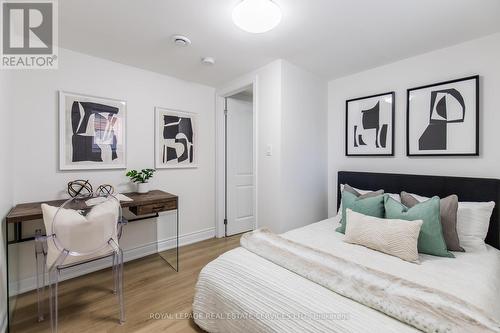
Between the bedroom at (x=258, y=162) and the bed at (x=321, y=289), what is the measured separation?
11 mm

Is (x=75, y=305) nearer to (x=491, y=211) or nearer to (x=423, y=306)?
(x=423, y=306)

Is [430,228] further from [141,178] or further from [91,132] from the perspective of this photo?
[91,132]

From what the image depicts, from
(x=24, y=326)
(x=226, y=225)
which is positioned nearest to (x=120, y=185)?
(x=24, y=326)

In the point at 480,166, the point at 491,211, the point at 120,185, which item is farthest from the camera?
the point at 120,185

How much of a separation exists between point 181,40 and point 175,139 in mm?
1308

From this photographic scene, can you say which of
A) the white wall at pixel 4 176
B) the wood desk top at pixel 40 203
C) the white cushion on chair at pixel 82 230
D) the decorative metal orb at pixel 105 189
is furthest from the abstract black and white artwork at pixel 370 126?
the white wall at pixel 4 176

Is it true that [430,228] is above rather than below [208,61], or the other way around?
below

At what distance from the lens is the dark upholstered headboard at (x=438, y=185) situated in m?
1.86

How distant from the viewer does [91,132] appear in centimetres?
241

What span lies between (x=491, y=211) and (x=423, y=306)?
1406mm

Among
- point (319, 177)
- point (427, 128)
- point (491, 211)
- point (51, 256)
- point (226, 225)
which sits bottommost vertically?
point (226, 225)

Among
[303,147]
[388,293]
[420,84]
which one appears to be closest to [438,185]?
[420,84]

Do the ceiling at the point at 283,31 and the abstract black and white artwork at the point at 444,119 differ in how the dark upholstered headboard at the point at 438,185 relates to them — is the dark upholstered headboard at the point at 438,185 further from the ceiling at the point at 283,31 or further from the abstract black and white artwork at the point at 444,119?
the ceiling at the point at 283,31

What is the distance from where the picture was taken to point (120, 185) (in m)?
2.64
